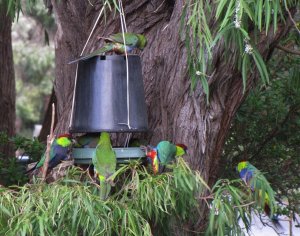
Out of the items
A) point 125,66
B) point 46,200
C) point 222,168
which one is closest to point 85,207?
point 46,200

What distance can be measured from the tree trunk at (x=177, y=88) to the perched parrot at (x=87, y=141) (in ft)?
1.44

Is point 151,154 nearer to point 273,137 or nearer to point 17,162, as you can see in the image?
point 17,162

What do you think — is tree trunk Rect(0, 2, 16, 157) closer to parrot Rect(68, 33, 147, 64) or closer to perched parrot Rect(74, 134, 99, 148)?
perched parrot Rect(74, 134, 99, 148)

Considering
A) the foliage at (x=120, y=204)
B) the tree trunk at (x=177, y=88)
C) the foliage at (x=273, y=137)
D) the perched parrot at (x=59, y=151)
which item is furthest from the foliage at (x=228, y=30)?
the foliage at (x=273, y=137)

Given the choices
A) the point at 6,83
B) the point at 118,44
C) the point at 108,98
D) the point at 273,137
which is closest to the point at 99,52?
the point at 118,44

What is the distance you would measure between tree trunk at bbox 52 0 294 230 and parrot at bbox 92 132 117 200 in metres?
0.68

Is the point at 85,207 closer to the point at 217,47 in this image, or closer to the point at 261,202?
the point at 261,202

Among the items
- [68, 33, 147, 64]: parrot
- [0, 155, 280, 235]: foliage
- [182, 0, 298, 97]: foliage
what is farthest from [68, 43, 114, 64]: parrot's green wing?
[0, 155, 280, 235]: foliage

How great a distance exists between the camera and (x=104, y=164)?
3332 mm

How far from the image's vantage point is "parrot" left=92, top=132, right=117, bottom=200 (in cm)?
330

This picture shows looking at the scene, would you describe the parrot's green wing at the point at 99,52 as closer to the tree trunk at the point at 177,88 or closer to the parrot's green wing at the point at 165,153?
the tree trunk at the point at 177,88

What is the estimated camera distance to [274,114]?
18.0 feet

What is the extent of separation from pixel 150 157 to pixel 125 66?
49 centimetres

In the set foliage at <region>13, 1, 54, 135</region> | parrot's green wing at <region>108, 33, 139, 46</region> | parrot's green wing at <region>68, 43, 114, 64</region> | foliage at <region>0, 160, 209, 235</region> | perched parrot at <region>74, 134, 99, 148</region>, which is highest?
foliage at <region>13, 1, 54, 135</region>
